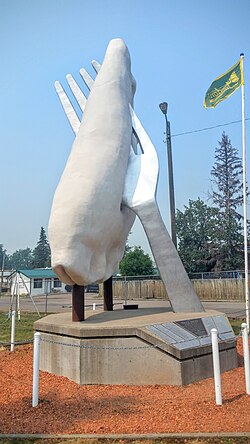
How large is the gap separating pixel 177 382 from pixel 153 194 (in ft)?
14.2

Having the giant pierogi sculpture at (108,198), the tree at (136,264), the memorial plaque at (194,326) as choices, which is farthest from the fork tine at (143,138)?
the tree at (136,264)

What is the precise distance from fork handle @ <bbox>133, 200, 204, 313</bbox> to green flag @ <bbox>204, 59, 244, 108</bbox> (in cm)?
774

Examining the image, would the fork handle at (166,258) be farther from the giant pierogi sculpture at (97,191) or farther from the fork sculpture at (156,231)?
the giant pierogi sculpture at (97,191)

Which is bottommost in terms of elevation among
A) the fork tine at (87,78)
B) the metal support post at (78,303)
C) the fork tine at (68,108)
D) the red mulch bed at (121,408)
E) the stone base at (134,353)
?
the red mulch bed at (121,408)

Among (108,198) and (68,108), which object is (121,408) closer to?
(108,198)

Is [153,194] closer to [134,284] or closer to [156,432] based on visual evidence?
[156,432]

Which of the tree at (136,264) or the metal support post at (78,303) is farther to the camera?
the tree at (136,264)

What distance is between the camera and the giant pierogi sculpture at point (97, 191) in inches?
341

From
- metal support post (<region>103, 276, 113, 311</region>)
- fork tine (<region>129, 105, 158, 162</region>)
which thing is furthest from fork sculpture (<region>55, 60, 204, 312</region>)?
metal support post (<region>103, 276, 113, 311</region>)

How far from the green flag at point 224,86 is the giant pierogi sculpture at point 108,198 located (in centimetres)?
550

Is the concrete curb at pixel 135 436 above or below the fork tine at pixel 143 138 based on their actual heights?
below

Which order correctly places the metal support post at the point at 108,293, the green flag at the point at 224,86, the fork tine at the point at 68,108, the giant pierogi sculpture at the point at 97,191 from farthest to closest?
the green flag at the point at 224,86 < the fork tine at the point at 68,108 < the metal support post at the point at 108,293 < the giant pierogi sculpture at the point at 97,191

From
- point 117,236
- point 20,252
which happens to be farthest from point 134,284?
point 20,252

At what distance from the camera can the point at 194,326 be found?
8602mm
